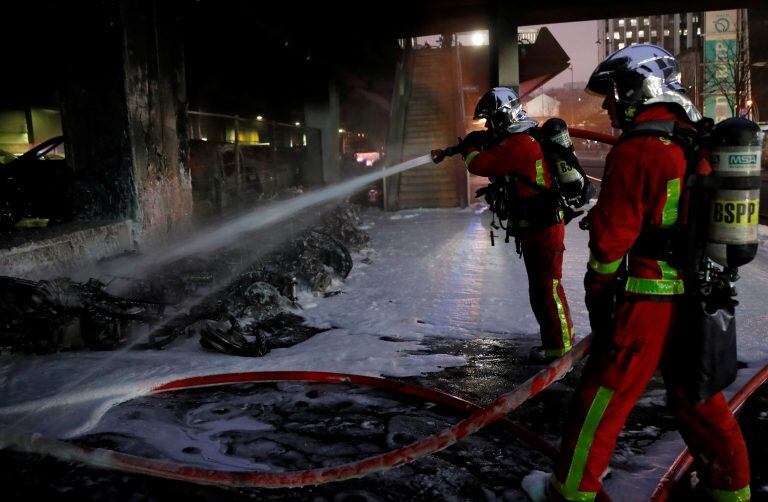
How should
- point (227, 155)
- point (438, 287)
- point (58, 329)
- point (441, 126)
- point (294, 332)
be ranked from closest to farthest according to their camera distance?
1. point (58, 329)
2. point (294, 332)
3. point (438, 287)
4. point (227, 155)
5. point (441, 126)

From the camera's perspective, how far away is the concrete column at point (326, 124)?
718 inches

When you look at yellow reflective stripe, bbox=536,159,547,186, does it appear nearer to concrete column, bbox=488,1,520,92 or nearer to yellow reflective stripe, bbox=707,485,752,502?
yellow reflective stripe, bbox=707,485,752,502

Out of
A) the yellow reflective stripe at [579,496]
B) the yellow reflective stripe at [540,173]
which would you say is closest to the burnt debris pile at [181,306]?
the yellow reflective stripe at [540,173]

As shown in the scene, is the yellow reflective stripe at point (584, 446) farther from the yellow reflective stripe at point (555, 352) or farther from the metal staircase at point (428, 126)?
the metal staircase at point (428, 126)

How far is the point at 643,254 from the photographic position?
2199mm

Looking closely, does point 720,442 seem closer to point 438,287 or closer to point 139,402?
point 139,402

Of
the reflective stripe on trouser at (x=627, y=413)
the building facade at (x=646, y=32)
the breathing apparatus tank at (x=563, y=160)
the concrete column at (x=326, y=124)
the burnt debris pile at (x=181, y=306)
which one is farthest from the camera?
the building facade at (x=646, y=32)

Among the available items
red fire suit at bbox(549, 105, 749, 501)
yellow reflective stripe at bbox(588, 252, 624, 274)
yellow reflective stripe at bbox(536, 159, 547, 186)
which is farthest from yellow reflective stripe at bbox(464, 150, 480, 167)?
yellow reflective stripe at bbox(588, 252, 624, 274)

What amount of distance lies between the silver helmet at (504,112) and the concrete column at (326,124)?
46.1 ft

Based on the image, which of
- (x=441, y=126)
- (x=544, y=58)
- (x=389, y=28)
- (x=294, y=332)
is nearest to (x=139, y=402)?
(x=294, y=332)

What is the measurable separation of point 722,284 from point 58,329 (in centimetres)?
468

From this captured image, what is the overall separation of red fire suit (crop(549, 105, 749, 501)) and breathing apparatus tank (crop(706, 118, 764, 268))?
0.44 feet

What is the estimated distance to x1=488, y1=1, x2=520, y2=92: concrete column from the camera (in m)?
12.5

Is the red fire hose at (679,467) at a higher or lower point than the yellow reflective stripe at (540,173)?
lower
